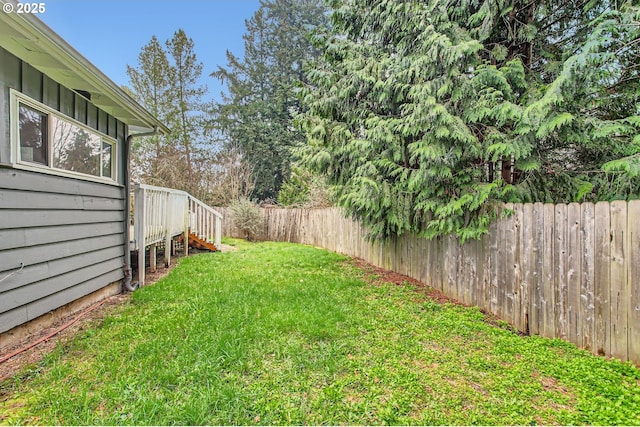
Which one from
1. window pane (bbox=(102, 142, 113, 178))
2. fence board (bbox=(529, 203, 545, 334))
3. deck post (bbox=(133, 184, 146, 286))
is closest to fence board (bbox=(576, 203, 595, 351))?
fence board (bbox=(529, 203, 545, 334))

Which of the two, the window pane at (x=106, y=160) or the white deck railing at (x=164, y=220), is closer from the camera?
the window pane at (x=106, y=160)

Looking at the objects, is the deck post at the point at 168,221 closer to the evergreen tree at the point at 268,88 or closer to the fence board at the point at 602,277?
the fence board at the point at 602,277

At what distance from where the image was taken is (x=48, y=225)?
3.23m

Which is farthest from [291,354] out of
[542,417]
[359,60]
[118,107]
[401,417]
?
[359,60]

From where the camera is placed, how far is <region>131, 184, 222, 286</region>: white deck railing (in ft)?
16.4

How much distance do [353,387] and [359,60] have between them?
493 centimetres

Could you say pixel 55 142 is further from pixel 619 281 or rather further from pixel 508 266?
pixel 619 281

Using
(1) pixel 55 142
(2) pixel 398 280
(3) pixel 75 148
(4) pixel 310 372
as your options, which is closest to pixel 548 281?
(2) pixel 398 280

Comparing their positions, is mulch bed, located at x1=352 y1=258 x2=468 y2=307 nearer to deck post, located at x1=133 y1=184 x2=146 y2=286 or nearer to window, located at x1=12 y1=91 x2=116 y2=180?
deck post, located at x1=133 y1=184 x2=146 y2=286

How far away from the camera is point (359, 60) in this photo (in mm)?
5117

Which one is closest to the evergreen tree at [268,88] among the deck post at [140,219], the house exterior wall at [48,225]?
the deck post at [140,219]

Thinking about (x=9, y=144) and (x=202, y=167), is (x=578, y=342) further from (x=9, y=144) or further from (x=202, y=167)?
(x=202, y=167)

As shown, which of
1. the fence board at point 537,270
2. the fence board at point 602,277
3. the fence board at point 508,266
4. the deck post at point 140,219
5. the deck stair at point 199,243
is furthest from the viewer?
the deck stair at point 199,243

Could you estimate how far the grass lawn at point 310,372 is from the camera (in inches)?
79.4
